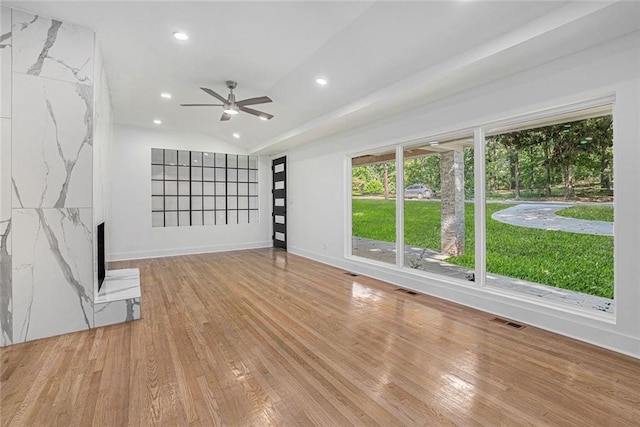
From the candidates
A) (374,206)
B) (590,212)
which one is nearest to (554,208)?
(590,212)

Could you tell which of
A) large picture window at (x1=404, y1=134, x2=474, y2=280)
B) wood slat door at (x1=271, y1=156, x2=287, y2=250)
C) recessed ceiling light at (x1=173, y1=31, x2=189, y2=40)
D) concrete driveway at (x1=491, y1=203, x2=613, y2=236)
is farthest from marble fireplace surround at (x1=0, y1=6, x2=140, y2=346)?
wood slat door at (x1=271, y1=156, x2=287, y2=250)

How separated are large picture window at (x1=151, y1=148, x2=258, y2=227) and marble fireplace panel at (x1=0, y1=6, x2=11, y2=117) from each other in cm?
446

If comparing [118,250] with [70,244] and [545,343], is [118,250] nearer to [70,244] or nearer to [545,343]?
[70,244]

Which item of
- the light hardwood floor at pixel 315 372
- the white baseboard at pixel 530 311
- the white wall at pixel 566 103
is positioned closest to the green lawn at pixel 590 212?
the white wall at pixel 566 103

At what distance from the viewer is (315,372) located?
7.33ft

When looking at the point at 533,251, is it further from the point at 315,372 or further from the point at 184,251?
the point at 184,251

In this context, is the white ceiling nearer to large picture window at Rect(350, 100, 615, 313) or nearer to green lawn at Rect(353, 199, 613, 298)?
large picture window at Rect(350, 100, 615, 313)

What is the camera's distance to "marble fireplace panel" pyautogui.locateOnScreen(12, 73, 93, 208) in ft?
9.05

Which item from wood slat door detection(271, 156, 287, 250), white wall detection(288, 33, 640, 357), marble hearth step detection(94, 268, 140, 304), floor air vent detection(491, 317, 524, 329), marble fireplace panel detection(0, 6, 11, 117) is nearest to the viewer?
white wall detection(288, 33, 640, 357)

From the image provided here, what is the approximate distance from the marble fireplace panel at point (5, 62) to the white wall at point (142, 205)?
3.62 m

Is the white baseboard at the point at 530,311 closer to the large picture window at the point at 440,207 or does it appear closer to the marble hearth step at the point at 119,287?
the large picture window at the point at 440,207

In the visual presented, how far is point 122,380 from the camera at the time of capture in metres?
2.13

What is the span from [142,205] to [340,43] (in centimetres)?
Answer: 579

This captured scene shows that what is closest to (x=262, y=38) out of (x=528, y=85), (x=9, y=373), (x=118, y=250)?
(x=528, y=85)
